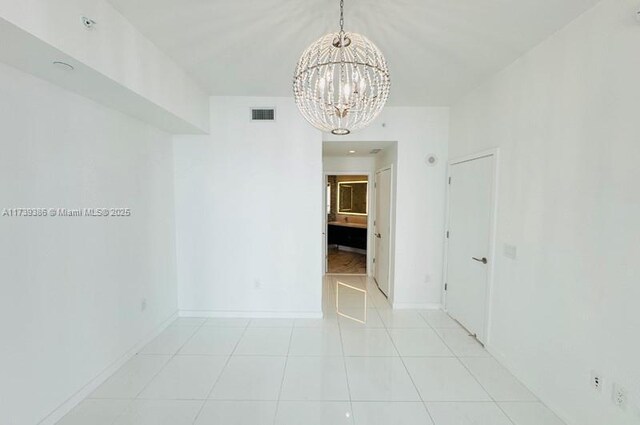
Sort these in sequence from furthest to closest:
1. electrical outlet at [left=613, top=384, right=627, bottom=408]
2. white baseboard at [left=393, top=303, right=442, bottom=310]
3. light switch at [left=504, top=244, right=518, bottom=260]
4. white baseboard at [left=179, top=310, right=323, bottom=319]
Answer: white baseboard at [left=393, top=303, right=442, bottom=310], white baseboard at [left=179, top=310, right=323, bottom=319], light switch at [left=504, top=244, right=518, bottom=260], electrical outlet at [left=613, top=384, right=627, bottom=408]

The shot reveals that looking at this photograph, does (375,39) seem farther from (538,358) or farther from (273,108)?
(538,358)

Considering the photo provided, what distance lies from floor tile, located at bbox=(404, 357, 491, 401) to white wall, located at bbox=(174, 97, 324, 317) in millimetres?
1434

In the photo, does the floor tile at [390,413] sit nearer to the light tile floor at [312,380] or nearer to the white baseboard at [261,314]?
the light tile floor at [312,380]

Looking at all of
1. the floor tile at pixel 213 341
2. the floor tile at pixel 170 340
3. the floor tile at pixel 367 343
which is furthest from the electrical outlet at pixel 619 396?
the floor tile at pixel 170 340

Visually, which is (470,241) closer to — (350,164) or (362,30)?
(362,30)

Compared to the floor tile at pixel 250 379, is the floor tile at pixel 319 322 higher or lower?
higher

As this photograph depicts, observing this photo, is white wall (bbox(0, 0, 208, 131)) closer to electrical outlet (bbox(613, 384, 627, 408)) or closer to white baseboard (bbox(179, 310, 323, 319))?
white baseboard (bbox(179, 310, 323, 319))

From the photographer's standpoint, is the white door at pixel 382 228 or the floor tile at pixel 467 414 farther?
the white door at pixel 382 228

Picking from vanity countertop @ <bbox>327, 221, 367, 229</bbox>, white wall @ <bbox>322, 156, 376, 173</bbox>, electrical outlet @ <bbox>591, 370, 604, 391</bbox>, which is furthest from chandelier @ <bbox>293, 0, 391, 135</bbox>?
vanity countertop @ <bbox>327, 221, 367, 229</bbox>

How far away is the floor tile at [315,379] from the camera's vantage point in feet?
7.22

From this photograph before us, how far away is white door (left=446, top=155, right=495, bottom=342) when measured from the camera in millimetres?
2918

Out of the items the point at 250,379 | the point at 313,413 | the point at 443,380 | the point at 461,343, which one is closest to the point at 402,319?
the point at 461,343

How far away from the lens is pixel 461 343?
3.00 metres

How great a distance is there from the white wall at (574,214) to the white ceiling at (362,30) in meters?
0.30
